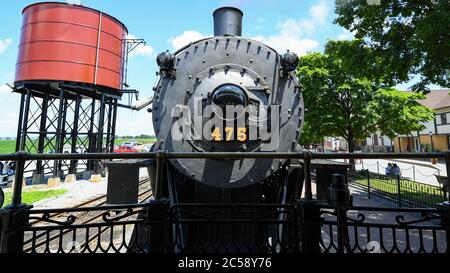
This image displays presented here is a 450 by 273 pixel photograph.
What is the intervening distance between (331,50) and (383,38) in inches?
112

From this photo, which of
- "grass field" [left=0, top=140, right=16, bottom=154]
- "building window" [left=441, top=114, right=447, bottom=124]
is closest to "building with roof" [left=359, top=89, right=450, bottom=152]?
"building window" [left=441, top=114, right=447, bottom=124]

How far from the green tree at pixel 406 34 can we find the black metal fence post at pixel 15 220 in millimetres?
8698

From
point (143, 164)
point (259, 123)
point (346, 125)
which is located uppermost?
point (346, 125)

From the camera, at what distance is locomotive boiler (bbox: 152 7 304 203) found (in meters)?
3.29

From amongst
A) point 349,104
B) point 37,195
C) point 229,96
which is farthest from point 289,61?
point 349,104

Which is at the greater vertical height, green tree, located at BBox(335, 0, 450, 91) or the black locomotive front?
green tree, located at BBox(335, 0, 450, 91)

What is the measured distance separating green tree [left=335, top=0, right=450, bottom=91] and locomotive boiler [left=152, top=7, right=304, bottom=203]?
18.3 feet

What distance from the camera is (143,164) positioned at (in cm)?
320

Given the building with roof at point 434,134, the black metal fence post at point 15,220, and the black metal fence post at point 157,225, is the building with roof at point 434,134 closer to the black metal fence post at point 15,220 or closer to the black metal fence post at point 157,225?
the black metal fence post at point 157,225

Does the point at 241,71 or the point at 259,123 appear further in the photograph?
the point at 241,71

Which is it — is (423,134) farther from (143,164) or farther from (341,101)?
(143,164)

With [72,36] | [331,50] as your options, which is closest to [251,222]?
[331,50]

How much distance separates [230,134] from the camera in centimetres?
330

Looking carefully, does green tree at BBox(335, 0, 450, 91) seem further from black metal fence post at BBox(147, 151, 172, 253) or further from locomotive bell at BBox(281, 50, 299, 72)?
black metal fence post at BBox(147, 151, 172, 253)
